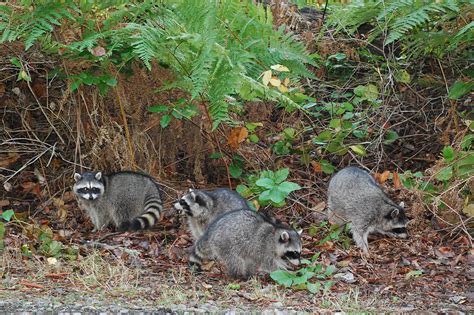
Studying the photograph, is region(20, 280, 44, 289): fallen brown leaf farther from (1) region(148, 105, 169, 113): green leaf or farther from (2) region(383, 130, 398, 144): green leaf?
(2) region(383, 130, 398, 144): green leaf

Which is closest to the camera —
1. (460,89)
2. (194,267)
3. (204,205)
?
(194,267)

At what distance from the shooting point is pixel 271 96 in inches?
296

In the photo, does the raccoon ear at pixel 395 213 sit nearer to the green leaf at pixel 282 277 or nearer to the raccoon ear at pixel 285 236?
the raccoon ear at pixel 285 236

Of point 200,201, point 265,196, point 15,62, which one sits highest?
point 15,62

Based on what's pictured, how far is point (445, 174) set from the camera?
7633mm

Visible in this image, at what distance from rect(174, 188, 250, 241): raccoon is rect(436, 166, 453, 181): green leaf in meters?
1.76

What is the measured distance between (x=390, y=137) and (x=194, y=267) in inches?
127

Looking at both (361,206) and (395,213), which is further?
(361,206)

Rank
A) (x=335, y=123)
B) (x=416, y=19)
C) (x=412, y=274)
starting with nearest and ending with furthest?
(x=412, y=274), (x=416, y=19), (x=335, y=123)

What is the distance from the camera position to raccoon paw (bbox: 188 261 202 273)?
6766 mm

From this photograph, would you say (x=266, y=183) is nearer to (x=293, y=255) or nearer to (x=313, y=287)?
(x=293, y=255)

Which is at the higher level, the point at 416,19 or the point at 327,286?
the point at 416,19

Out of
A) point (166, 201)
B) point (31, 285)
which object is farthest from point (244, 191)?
point (31, 285)

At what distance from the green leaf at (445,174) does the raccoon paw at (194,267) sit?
2.37m
